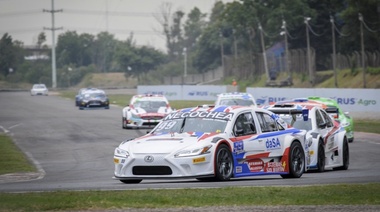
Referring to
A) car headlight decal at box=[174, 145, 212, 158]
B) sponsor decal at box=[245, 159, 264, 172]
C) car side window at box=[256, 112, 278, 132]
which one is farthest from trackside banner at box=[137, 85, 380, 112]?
car headlight decal at box=[174, 145, 212, 158]

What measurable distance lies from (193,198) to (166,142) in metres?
3.41

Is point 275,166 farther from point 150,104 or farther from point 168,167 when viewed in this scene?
point 150,104

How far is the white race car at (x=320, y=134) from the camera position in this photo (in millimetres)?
19484

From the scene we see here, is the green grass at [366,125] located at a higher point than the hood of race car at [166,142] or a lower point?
lower

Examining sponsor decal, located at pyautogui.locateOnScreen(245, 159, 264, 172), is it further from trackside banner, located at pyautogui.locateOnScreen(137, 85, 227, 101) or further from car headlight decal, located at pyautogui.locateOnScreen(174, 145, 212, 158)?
trackside banner, located at pyautogui.locateOnScreen(137, 85, 227, 101)

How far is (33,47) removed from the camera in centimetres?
11738

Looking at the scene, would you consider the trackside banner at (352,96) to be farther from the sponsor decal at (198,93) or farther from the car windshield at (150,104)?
the sponsor decal at (198,93)

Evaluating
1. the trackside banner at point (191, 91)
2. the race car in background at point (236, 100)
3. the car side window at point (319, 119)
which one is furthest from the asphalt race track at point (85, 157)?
the trackside banner at point (191, 91)

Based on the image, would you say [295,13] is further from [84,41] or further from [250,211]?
[250,211]

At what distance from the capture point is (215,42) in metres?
125

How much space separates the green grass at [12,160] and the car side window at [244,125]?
24.9 feet

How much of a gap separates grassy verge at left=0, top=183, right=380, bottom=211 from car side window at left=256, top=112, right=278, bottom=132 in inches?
129

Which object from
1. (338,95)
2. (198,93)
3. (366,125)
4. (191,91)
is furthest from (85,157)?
(191,91)

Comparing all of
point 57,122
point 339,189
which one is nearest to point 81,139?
point 57,122
